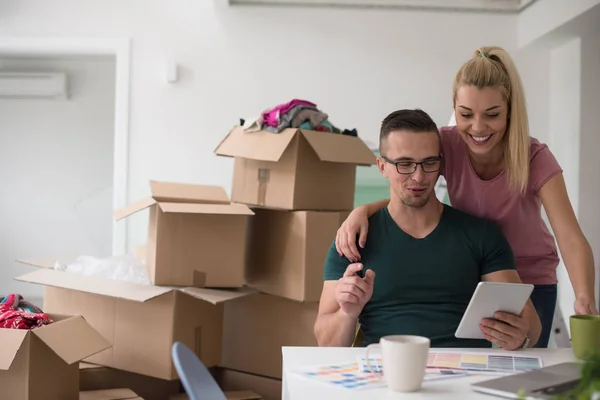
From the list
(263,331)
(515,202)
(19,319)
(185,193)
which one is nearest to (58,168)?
(185,193)

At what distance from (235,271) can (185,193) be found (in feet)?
1.31

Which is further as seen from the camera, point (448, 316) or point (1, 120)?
point (1, 120)

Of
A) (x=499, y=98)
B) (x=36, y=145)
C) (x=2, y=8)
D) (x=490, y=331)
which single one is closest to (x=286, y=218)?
(x=499, y=98)

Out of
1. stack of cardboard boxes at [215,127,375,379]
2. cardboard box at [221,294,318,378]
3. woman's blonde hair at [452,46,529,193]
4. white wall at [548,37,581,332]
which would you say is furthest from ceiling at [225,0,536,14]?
woman's blonde hair at [452,46,529,193]

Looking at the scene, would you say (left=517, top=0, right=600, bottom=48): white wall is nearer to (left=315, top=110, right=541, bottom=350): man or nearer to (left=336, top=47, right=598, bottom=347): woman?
(left=336, top=47, right=598, bottom=347): woman

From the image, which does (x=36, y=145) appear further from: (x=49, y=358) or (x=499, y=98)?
(x=499, y=98)

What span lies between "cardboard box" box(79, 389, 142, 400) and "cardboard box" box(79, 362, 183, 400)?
85 mm

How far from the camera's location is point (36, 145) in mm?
5188

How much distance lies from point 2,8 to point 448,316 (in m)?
3.60

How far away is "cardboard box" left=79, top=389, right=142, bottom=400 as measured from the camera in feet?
8.63

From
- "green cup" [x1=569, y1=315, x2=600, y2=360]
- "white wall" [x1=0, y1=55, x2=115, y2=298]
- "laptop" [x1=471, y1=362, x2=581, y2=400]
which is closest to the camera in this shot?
"laptop" [x1=471, y1=362, x2=581, y2=400]

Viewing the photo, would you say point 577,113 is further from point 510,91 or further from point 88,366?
point 88,366

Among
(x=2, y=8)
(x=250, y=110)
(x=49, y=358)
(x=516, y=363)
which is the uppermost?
(x=2, y=8)

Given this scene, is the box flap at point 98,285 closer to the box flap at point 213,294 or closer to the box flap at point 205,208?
the box flap at point 213,294
